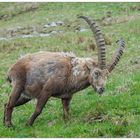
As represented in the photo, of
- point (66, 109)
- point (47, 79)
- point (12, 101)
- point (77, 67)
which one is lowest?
point (66, 109)

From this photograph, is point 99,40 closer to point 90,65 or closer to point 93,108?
point 90,65

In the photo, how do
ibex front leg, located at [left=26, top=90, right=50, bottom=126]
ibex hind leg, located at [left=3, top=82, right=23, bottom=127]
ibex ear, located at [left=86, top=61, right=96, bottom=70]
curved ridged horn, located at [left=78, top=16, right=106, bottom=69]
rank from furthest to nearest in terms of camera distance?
ibex hind leg, located at [left=3, top=82, right=23, bottom=127] → ibex ear, located at [left=86, top=61, right=96, bottom=70] → ibex front leg, located at [left=26, top=90, right=50, bottom=126] → curved ridged horn, located at [left=78, top=16, right=106, bottom=69]

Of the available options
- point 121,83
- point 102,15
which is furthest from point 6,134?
point 102,15

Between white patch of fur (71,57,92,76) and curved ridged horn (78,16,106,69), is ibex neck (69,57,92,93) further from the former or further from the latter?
curved ridged horn (78,16,106,69)

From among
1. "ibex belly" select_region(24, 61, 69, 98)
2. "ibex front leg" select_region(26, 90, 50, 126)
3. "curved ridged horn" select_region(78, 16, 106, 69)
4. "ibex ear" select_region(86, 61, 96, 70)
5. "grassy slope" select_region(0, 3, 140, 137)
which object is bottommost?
"grassy slope" select_region(0, 3, 140, 137)

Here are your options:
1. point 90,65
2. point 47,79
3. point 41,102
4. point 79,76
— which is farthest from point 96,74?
point 41,102

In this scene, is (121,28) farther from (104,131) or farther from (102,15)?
(104,131)

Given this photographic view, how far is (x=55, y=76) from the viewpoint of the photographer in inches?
513

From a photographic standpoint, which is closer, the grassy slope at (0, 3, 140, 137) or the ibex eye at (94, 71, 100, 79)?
the grassy slope at (0, 3, 140, 137)

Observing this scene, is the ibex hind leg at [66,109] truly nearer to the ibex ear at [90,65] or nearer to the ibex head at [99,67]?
the ibex head at [99,67]

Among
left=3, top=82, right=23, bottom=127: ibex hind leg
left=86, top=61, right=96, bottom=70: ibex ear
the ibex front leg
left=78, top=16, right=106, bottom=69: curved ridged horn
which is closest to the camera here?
left=78, top=16, right=106, bottom=69: curved ridged horn

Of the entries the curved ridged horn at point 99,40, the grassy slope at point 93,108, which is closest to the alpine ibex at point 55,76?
the curved ridged horn at point 99,40

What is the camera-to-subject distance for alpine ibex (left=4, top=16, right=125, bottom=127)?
42.4ft

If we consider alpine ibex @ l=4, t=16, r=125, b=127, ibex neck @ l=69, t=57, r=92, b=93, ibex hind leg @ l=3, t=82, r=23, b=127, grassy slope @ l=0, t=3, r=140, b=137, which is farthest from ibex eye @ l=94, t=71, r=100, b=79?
ibex hind leg @ l=3, t=82, r=23, b=127
